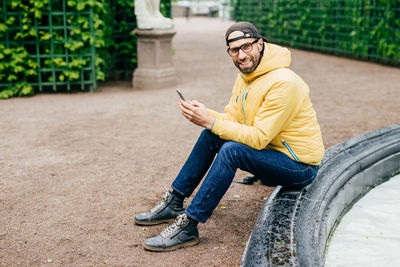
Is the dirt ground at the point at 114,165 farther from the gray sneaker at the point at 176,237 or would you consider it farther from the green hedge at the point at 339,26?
the green hedge at the point at 339,26

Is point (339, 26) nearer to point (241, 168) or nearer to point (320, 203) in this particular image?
point (320, 203)

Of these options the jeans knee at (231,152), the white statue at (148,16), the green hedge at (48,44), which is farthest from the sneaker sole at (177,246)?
the white statue at (148,16)

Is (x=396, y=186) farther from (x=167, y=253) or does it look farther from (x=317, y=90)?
(x=317, y=90)

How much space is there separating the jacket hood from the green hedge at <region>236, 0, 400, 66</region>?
7.91 metres

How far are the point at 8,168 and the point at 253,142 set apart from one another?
2610mm

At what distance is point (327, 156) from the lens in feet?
12.3

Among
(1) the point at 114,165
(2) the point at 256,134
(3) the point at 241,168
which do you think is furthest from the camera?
(1) the point at 114,165

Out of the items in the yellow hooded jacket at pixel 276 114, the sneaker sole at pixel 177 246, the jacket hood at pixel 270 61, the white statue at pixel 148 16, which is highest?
the white statue at pixel 148 16

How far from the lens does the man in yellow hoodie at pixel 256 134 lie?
9.15 ft

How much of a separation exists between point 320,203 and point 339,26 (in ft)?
32.4

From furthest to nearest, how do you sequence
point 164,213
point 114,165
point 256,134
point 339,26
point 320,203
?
point 339,26 < point 114,165 < point 164,213 < point 320,203 < point 256,134

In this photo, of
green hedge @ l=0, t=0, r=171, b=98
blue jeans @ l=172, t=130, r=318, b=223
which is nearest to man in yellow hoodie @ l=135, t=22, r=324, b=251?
blue jeans @ l=172, t=130, r=318, b=223

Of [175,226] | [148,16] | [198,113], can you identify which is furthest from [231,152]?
[148,16]

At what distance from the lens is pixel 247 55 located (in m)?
2.89
